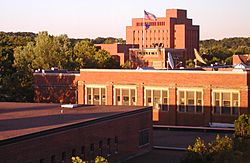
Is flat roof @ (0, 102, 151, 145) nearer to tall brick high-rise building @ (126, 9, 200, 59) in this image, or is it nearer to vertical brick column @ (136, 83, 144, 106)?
vertical brick column @ (136, 83, 144, 106)

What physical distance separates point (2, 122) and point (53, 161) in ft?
17.0

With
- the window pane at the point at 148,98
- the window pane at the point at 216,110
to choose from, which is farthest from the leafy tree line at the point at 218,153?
the window pane at the point at 148,98

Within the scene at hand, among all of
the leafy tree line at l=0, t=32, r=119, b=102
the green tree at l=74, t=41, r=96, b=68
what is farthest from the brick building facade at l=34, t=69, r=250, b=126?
the green tree at l=74, t=41, r=96, b=68

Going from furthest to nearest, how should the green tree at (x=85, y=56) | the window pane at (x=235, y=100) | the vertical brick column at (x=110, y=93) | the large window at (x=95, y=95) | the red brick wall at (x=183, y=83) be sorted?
the green tree at (x=85, y=56) → the large window at (x=95, y=95) → the vertical brick column at (x=110, y=93) → the red brick wall at (x=183, y=83) → the window pane at (x=235, y=100)

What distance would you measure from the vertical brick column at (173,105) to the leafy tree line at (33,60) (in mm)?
20637

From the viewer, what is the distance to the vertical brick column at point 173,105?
182ft

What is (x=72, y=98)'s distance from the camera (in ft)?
209

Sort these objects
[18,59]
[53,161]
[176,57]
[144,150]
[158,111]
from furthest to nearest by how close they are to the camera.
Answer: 1. [176,57]
2. [18,59]
3. [158,111]
4. [144,150]
5. [53,161]

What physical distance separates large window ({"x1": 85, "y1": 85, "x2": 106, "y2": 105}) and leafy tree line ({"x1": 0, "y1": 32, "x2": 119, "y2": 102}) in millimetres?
11317

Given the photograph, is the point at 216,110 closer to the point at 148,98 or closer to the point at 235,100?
the point at 235,100

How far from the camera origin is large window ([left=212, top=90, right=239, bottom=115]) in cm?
5231

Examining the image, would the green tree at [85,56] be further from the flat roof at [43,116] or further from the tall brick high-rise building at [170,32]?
the tall brick high-rise building at [170,32]

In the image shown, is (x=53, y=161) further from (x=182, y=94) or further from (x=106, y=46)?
(x=106, y=46)

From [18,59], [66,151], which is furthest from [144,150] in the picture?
[18,59]
